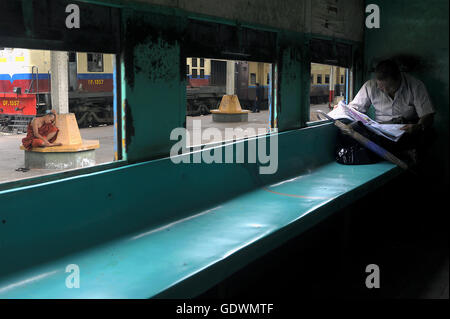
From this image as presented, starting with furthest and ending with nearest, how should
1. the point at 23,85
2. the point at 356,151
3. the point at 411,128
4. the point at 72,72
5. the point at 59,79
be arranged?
the point at 72,72
the point at 23,85
the point at 59,79
the point at 356,151
the point at 411,128

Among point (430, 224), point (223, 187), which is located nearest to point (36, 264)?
point (223, 187)

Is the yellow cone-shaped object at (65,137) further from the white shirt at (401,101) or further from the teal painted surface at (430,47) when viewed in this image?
the teal painted surface at (430,47)

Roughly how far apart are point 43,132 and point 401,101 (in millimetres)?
5290

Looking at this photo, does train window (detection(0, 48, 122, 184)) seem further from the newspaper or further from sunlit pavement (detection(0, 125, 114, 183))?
the newspaper

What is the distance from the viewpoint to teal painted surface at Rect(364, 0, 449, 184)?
5.47 meters

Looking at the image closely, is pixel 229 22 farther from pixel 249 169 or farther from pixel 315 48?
pixel 315 48

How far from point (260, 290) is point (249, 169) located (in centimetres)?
90

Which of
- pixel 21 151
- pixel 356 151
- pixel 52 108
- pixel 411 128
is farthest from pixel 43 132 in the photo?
pixel 411 128

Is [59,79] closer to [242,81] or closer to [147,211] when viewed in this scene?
[147,211]

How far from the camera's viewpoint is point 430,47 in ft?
18.1

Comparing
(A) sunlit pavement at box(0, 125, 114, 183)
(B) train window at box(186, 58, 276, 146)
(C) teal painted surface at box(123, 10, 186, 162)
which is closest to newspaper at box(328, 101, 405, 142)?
(C) teal painted surface at box(123, 10, 186, 162)

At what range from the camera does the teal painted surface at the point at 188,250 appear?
6.46 feet

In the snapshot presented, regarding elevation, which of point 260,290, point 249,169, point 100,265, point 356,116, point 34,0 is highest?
point 34,0

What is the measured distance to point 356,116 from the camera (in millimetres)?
4887
